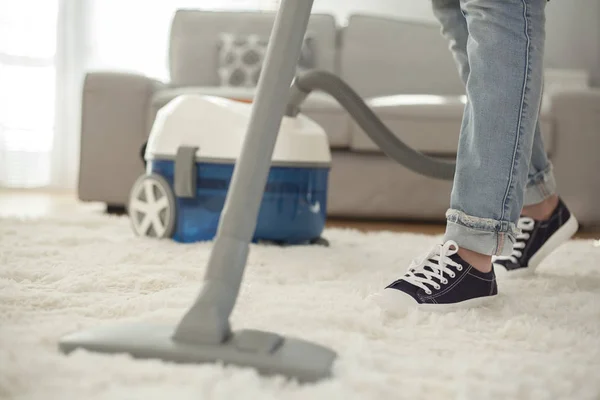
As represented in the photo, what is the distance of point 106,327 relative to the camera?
665 mm

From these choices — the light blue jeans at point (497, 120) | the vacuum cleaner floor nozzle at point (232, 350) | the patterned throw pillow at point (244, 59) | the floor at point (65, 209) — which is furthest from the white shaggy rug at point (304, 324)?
the patterned throw pillow at point (244, 59)

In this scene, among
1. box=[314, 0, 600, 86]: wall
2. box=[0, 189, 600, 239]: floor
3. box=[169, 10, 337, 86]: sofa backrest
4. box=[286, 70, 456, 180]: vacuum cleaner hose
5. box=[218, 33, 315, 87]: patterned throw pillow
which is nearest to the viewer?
box=[286, 70, 456, 180]: vacuum cleaner hose

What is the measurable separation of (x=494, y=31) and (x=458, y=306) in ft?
1.17

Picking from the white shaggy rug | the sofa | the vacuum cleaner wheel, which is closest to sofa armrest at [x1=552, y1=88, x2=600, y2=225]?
the sofa

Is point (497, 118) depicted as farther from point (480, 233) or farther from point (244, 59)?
point (244, 59)

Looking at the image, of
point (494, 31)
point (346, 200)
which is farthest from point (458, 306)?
point (346, 200)

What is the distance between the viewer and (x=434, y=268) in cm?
92

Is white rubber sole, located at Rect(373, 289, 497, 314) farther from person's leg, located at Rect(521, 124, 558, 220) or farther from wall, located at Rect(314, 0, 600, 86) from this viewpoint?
wall, located at Rect(314, 0, 600, 86)

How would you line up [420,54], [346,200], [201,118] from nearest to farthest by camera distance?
[201,118] < [346,200] < [420,54]

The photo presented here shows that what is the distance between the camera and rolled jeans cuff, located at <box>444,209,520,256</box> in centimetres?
91

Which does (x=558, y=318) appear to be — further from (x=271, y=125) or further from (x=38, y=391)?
(x=38, y=391)

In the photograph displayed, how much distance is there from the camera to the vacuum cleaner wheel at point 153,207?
1560 millimetres

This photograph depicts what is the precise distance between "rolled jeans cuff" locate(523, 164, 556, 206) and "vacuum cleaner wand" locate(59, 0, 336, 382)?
69cm

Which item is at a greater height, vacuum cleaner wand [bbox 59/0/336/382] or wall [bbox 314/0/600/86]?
wall [bbox 314/0/600/86]
